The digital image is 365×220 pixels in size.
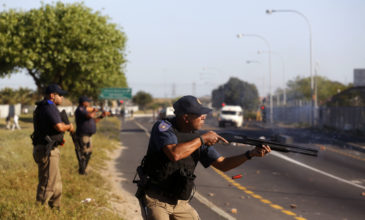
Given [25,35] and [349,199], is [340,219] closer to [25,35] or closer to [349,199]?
[349,199]

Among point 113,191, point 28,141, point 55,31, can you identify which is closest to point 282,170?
point 113,191

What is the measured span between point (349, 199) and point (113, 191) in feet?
16.1

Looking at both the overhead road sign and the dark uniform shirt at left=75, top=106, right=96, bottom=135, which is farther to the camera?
the overhead road sign

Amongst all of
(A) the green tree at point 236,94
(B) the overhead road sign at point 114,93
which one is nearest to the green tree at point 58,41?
(B) the overhead road sign at point 114,93

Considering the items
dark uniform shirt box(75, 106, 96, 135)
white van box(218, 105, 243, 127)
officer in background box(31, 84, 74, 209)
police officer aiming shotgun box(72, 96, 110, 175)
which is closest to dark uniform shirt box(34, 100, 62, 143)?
officer in background box(31, 84, 74, 209)

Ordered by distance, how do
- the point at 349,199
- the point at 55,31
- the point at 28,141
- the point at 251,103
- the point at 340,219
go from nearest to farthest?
the point at 340,219
the point at 349,199
the point at 28,141
the point at 55,31
the point at 251,103

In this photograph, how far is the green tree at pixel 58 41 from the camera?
113ft

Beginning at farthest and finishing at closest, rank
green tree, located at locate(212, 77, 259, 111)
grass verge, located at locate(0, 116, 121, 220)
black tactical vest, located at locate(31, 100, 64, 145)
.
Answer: green tree, located at locate(212, 77, 259, 111), black tactical vest, located at locate(31, 100, 64, 145), grass verge, located at locate(0, 116, 121, 220)

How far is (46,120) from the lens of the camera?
723cm

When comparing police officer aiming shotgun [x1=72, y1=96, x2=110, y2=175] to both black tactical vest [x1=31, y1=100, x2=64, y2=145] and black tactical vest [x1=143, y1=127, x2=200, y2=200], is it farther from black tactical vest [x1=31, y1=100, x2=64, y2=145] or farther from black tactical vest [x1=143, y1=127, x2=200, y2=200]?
black tactical vest [x1=143, y1=127, x2=200, y2=200]

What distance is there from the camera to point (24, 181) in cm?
990

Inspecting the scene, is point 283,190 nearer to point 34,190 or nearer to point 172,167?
point 34,190

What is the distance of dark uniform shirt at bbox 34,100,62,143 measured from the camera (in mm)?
7176

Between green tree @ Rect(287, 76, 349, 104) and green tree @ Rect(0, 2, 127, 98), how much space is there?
78.6m
